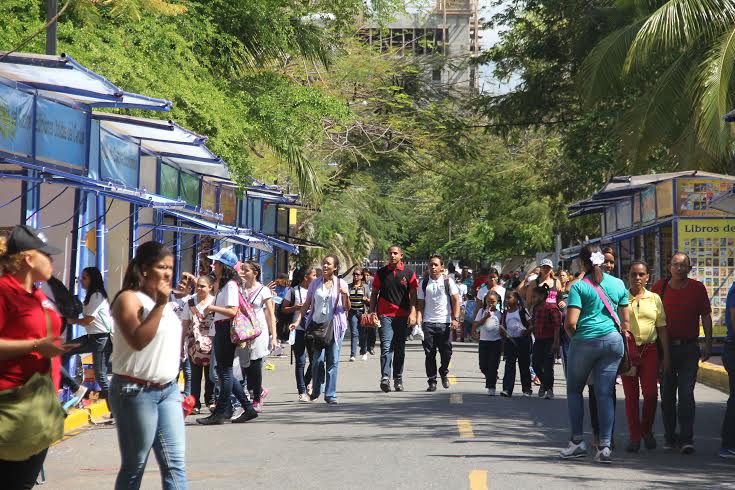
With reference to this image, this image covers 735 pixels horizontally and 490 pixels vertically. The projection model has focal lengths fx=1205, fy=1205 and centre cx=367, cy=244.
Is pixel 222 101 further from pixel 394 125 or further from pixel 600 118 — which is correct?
pixel 394 125

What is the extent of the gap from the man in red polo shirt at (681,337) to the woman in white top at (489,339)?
5.04m

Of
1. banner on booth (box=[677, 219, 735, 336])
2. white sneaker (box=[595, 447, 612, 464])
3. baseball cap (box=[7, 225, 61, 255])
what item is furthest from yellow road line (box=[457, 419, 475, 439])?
banner on booth (box=[677, 219, 735, 336])

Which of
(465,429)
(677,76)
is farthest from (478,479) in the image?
(677,76)

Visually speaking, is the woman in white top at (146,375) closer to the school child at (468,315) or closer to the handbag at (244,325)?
the handbag at (244,325)

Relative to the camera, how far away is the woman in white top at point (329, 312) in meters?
15.1

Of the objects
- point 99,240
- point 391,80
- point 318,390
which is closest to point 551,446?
point 318,390

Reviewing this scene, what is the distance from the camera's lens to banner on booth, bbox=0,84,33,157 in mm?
12711

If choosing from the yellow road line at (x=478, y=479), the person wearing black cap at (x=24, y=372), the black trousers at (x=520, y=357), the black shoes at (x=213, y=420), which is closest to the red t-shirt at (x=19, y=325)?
the person wearing black cap at (x=24, y=372)

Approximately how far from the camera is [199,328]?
13.6m

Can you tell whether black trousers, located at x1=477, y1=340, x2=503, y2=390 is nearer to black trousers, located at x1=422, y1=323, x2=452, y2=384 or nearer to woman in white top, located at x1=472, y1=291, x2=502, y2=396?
woman in white top, located at x1=472, y1=291, x2=502, y2=396

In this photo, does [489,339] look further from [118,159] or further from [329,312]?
[118,159]

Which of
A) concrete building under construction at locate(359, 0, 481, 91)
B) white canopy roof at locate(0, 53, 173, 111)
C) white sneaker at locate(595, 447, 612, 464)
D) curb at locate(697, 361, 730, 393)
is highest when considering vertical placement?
concrete building under construction at locate(359, 0, 481, 91)

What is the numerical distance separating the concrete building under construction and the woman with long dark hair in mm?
Result: 21229

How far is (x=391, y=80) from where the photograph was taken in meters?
37.9
